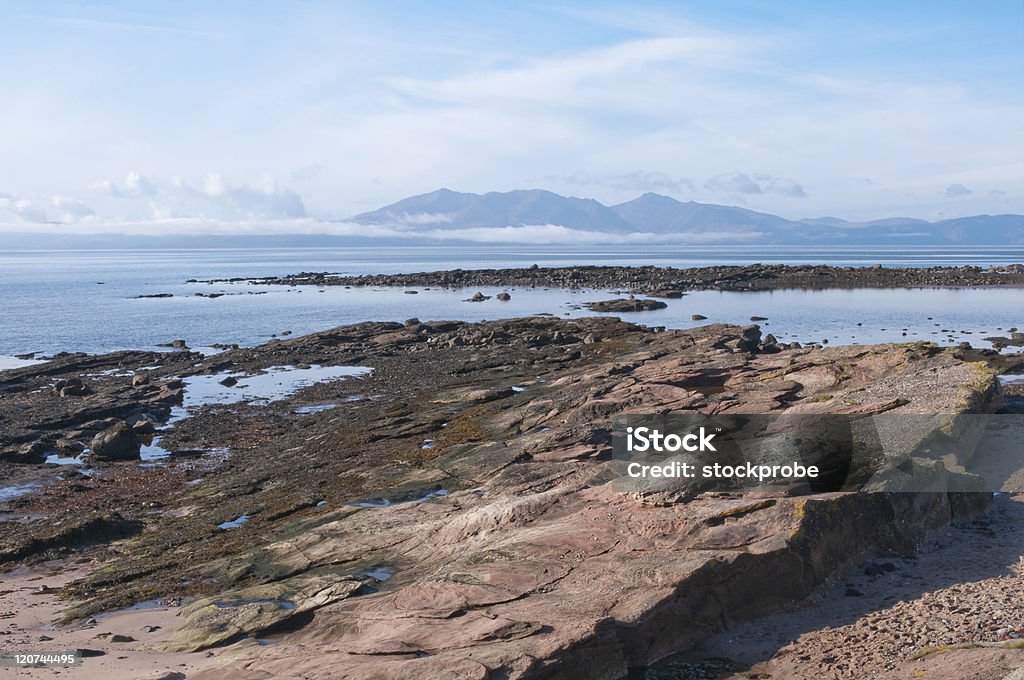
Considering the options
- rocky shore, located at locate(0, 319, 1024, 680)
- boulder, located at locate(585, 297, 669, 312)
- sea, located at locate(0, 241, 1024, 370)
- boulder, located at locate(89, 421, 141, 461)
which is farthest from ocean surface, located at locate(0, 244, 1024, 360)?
boulder, located at locate(89, 421, 141, 461)

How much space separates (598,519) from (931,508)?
6.12 metres

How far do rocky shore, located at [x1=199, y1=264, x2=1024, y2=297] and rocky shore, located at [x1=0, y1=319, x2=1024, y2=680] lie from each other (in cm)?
6711

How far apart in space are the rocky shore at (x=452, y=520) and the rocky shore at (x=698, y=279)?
220 ft

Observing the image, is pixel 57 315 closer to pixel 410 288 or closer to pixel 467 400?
pixel 410 288

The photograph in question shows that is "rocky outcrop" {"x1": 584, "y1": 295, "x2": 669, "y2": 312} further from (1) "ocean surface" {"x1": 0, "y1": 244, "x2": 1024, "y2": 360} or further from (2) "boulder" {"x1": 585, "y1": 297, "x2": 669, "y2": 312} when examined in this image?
(1) "ocean surface" {"x1": 0, "y1": 244, "x2": 1024, "y2": 360}

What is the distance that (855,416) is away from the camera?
67.2 feet

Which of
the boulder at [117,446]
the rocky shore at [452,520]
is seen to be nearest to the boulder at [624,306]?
the rocky shore at [452,520]

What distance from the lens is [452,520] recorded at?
59.4 ft

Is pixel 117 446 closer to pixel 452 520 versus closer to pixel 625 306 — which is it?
pixel 452 520

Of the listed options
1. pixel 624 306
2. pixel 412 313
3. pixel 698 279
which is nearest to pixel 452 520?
pixel 624 306

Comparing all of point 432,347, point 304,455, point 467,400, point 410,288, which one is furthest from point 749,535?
point 410,288

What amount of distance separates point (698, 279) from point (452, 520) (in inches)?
3989

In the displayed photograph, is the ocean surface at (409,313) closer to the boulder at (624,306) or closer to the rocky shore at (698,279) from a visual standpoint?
the boulder at (624,306)

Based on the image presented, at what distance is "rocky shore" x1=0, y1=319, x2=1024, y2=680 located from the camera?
12977 mm
